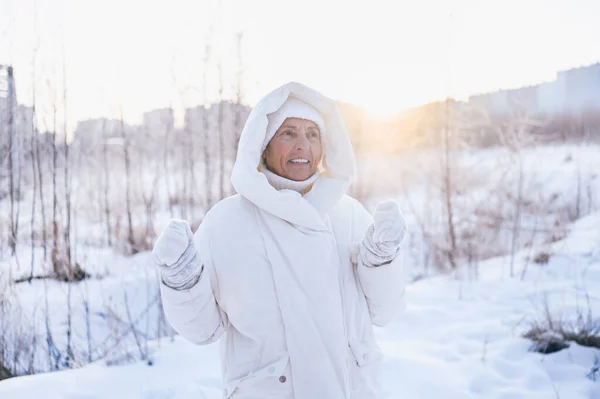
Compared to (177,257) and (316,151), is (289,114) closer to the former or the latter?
(316,151)

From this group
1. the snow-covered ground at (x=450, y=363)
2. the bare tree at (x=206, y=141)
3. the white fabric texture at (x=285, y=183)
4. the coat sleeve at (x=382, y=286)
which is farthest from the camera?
the bare tree at (x=206, y=141)

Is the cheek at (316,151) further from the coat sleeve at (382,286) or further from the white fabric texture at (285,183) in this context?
the coat sleeve at (382,286)

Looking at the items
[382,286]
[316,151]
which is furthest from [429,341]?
[316,151]

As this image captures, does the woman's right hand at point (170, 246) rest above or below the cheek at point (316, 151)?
below

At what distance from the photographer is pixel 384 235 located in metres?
1.42

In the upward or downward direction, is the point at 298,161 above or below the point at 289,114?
below

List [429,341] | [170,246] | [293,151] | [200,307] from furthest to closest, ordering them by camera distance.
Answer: [429,341] < [293,151] < [200,307] < [170,246]

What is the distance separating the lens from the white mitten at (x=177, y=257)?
4.16ft

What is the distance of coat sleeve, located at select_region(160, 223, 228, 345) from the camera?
136 cm

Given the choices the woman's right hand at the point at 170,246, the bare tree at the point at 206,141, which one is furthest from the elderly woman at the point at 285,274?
the bare tree at the point at 206,141

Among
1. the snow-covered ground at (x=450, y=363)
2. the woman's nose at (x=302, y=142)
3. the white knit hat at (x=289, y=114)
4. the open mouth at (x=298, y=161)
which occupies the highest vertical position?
the white knit hat at (x=289, y=114)

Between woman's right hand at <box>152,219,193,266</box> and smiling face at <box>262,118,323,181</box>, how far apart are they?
535 millimetres

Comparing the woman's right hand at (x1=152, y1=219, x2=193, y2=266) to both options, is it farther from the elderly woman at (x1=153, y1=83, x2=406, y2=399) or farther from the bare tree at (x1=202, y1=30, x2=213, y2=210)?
the bare tree at (x1=202, y1=30, x2=213, y2=210)

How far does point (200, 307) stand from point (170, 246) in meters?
0.27
